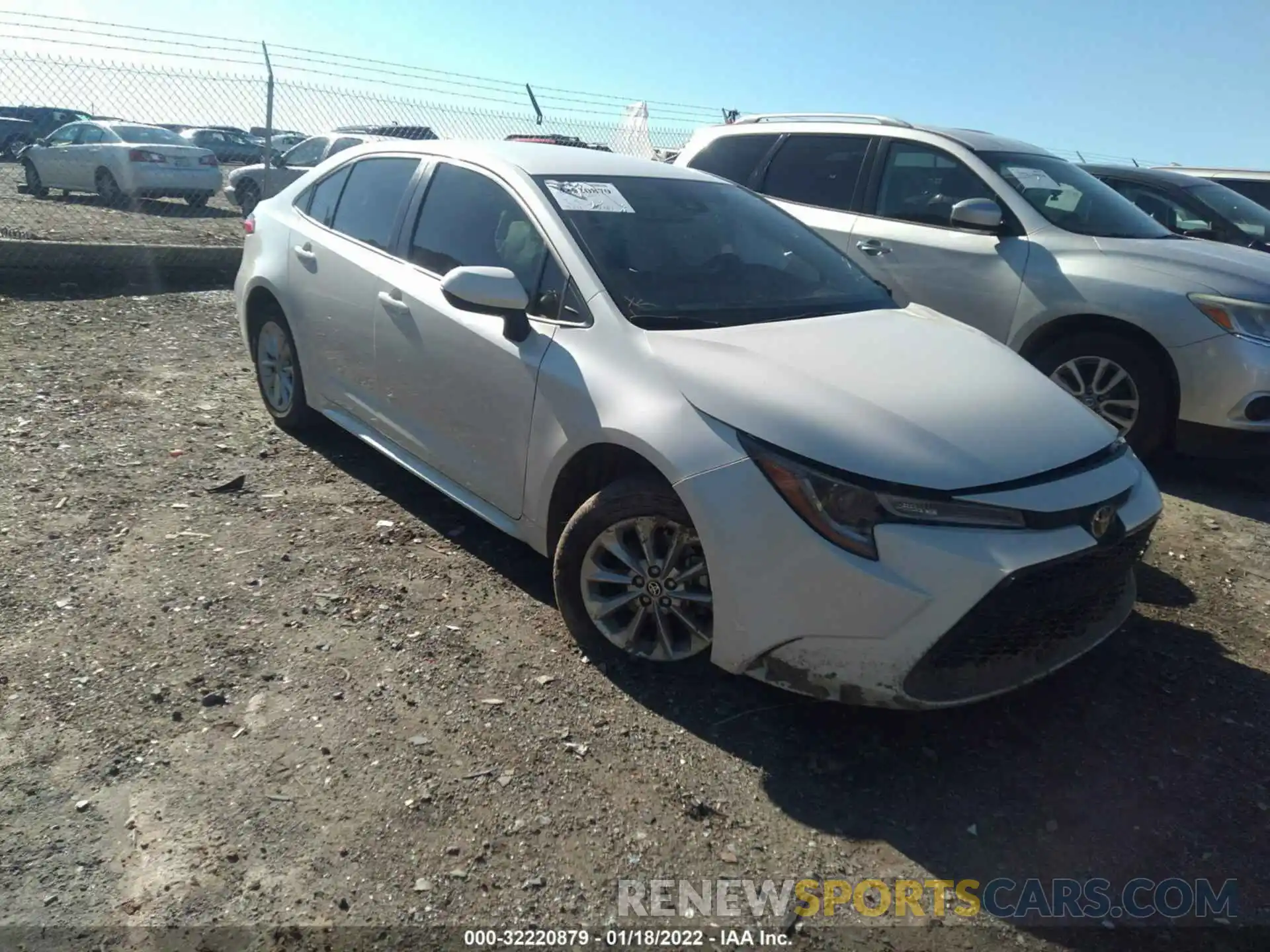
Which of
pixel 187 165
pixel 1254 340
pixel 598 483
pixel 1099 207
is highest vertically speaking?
pixel 1099 207

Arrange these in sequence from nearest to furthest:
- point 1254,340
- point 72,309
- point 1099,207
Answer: point 1254,340 → point 1099,207 → point 72,309

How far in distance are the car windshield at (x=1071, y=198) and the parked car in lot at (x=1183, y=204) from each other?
2.14 meters

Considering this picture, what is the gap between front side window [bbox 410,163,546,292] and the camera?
12.4ft

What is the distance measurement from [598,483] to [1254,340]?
3682mm

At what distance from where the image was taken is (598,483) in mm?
3412

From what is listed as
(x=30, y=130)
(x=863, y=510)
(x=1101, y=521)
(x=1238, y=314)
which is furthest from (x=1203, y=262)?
(x=30, y=130)

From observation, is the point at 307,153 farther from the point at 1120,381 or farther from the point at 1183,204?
the point at 1120,381

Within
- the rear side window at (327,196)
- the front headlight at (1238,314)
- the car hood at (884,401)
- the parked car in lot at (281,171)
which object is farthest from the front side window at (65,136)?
the front headlight at (1238,314)

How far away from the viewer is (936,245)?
6008mm

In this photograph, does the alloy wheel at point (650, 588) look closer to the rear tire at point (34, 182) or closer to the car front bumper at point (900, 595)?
the car front bumper at point (900, 595)

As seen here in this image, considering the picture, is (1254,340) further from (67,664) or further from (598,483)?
(67,664)

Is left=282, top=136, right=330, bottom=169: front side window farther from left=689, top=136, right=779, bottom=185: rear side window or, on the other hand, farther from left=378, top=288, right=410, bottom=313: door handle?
left=378, top=288, right=410, bottom=313: door handle

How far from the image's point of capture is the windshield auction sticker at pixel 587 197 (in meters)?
3.82

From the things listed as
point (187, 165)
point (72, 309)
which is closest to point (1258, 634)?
point (72, 309)
